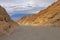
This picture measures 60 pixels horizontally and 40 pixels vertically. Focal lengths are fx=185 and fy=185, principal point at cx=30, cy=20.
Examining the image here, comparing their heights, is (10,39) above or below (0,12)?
below

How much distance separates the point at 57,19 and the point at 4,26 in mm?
94350

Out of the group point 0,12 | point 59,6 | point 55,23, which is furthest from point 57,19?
point 0,12

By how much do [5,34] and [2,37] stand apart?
1.18 meters

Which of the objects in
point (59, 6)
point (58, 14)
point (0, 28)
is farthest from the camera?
point (59, 6)

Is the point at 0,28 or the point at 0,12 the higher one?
the point at 0,12

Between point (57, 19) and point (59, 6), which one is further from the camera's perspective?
point (59, 6)

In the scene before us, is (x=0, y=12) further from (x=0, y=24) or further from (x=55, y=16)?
(x=55, y=16)

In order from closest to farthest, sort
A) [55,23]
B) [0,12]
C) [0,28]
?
[0,28] < [0,12] < [55,23]

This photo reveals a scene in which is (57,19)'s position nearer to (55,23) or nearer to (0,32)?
(55,23)

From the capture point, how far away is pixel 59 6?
148 m

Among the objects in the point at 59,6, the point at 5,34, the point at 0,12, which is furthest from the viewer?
the point at 59,6

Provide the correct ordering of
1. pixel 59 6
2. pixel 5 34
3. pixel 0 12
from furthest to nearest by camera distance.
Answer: pixel 59 6, pixel 0 12, pixel 5 34

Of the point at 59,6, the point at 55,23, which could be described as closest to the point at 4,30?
the point at 55,23

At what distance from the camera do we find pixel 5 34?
21953 mm
